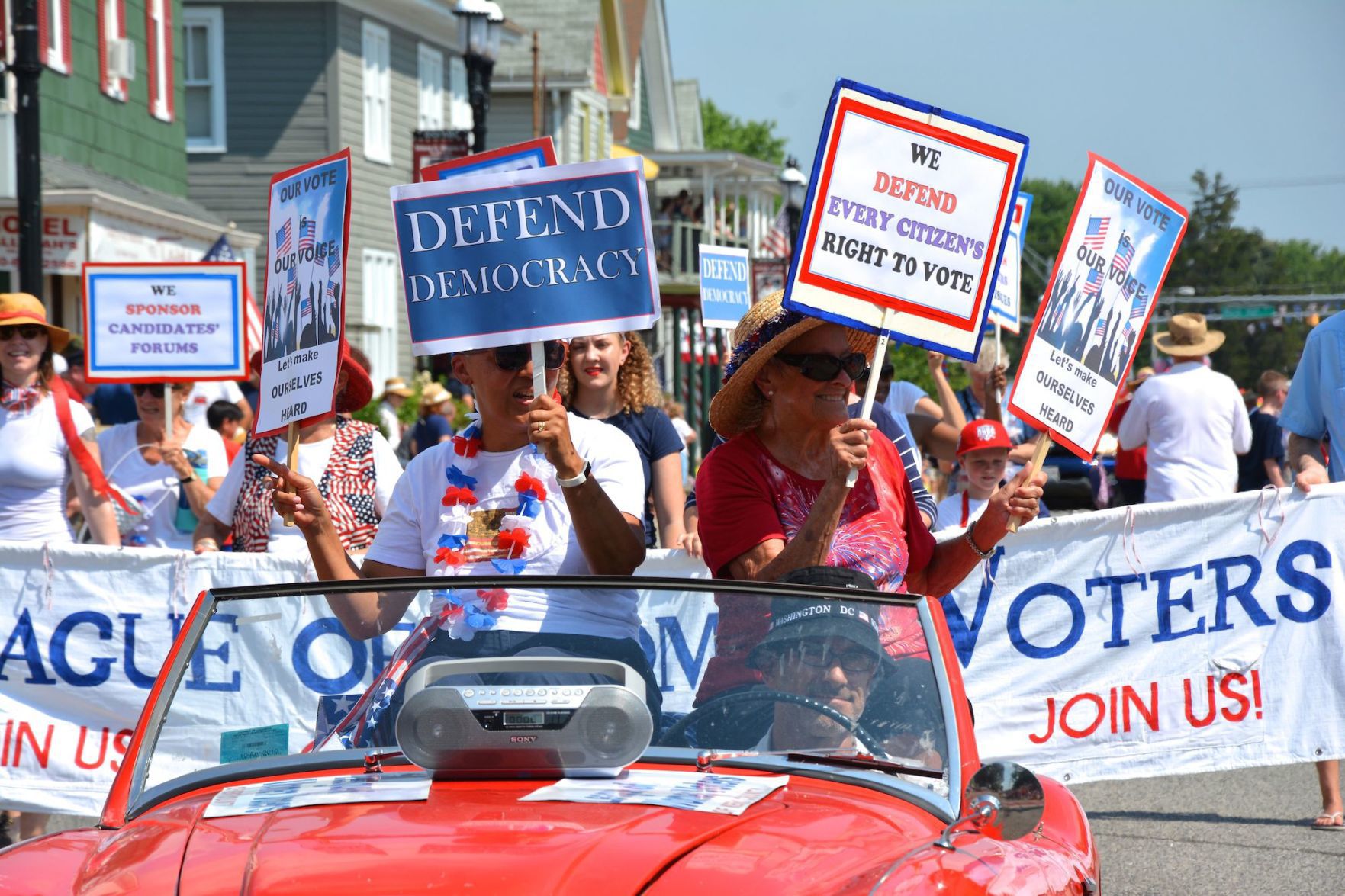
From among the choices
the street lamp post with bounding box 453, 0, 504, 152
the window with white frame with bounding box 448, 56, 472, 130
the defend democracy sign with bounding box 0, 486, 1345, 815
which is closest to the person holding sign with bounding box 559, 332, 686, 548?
the defend democracy sign with bounding box 0, 486, 1345, 815

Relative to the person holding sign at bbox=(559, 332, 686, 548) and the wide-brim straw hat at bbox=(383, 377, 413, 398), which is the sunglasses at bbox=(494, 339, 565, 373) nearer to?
the person holding sign at bbox=(559, 332, 686, 548)

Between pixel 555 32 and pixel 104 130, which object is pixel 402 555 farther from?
pixel 555 32

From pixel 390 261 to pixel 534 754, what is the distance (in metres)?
29.5

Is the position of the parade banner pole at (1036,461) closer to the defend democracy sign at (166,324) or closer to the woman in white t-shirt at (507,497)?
the woman in white t-shirt at (507,497)

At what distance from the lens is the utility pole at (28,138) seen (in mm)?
11523

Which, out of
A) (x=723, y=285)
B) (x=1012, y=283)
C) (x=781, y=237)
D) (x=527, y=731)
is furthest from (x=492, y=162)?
(x=781, y=237)

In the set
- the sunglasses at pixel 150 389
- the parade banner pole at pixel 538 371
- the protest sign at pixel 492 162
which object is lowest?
the parade banner pole at pixel 538 371

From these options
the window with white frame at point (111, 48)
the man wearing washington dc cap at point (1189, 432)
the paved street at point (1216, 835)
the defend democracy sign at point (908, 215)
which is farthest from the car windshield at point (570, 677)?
the window with white frame at point (111, 48)

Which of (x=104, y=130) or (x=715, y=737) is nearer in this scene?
(x=715, y=737)

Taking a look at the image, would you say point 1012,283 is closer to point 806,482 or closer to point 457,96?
point 806,482

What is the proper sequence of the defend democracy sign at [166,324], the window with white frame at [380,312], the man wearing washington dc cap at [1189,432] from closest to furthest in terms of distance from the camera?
the defend democracy sign at [166,324] → the man wearing washington dc cap at [1189,432] → the window with white frame at [380,312]

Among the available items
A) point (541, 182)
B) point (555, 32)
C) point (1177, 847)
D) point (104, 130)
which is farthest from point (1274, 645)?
point (555, 32)

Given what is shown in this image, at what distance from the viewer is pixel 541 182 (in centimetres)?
482

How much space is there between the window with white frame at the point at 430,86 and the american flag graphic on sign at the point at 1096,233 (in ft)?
90.3
